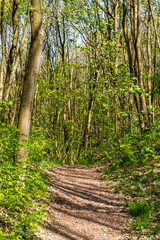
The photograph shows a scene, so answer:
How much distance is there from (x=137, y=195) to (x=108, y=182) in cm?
233

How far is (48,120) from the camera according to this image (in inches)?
555

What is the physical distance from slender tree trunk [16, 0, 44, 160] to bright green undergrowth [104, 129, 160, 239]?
9.65 feet

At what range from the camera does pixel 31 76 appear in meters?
5.18

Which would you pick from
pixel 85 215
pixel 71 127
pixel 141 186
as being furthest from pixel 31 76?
pixel 71 127

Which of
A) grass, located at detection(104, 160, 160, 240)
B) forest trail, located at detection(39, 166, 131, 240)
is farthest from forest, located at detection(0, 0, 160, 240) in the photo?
forest trail, located at detection(39, 166, 131, 240)

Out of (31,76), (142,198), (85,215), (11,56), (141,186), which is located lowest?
(85,215)

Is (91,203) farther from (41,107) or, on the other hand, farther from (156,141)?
(41,107)

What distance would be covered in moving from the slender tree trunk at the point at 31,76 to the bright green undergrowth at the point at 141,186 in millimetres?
2942

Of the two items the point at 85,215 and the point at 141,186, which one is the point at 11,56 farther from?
the point at 141,186

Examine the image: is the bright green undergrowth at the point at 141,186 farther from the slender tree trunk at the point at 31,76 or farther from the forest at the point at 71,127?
the slender tree trunk at the point at 31,76

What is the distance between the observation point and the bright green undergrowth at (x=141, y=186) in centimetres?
433

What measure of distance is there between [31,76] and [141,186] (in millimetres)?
4397

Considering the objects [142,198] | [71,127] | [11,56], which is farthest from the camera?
[71,127]

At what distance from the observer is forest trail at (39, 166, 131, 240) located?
4.26 metres
